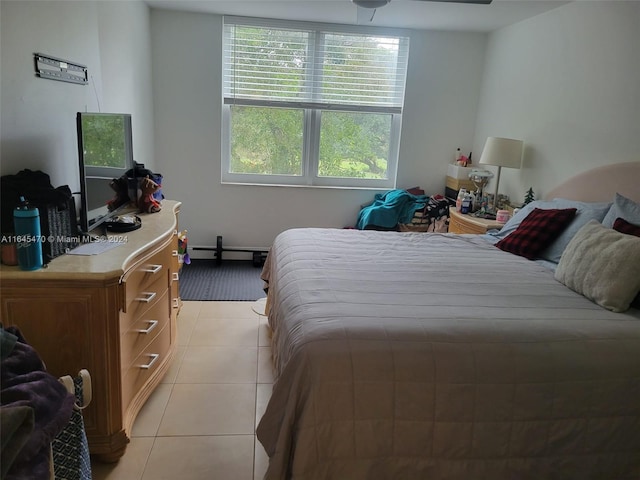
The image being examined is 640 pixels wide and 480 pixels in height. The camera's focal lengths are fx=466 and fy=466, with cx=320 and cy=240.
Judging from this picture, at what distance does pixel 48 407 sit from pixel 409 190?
4.05 m

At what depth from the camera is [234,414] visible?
2.27 meters

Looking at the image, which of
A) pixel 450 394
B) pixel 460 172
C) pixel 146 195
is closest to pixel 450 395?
pixel 450 394

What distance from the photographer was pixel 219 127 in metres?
4.49

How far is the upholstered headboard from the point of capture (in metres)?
2.70

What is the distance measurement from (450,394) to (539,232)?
5.12 ft

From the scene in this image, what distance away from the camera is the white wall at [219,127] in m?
4.31

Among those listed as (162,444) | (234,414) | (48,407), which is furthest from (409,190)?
(48,407)

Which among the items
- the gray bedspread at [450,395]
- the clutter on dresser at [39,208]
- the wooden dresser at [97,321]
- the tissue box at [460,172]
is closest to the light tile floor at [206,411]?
the wooden dresser at [97,321]

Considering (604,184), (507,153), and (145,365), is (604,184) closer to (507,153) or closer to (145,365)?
(507,153)

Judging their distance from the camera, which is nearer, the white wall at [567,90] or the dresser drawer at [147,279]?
the dresser drawer at [147,279]

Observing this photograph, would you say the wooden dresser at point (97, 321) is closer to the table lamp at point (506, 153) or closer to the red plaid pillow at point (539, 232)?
the red plaid pillow at point (539, 232)

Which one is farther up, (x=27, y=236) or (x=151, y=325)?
(x=27, y=236)

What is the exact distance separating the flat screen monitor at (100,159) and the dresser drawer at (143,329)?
19.1 inches

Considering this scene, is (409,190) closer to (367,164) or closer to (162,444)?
(367,164)
